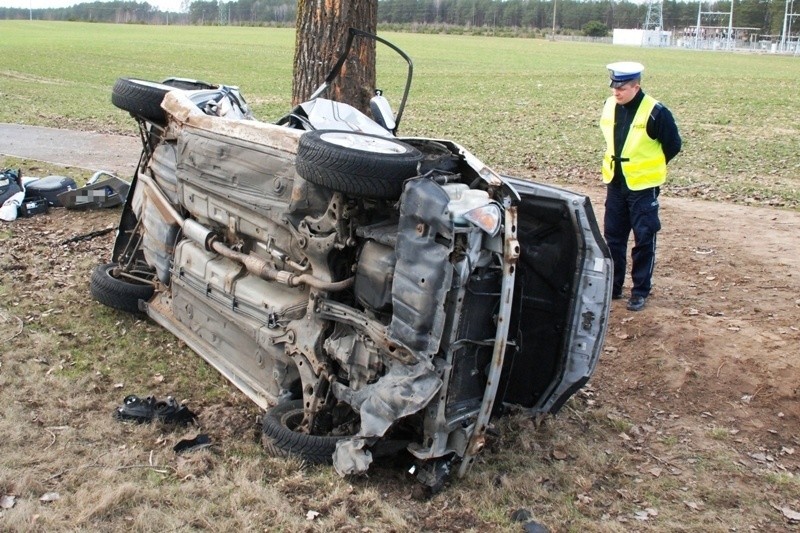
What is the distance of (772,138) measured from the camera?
18109 mm

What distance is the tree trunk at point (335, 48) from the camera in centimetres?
758

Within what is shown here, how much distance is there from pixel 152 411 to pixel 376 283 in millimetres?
1712

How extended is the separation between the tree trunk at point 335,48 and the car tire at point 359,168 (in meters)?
3.52

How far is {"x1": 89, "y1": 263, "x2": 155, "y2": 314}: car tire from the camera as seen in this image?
661cm

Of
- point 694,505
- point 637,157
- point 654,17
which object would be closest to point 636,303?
point 637,157

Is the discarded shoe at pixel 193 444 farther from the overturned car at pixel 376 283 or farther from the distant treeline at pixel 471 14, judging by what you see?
the distant treeline at pixel 471 14

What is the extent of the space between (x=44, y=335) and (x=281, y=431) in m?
2.65

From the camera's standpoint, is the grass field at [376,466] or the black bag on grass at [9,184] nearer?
the grass field at [376,466]

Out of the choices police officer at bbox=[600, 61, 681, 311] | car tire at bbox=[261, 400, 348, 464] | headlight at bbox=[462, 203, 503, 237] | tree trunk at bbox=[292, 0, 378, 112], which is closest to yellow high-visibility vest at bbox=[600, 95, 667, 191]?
police officer at bbox=[600, 61, 681, 311]

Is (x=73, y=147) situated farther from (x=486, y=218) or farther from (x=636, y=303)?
(x=486, y=218)

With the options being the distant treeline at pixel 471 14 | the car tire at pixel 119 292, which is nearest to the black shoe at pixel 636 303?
the car tire at pixel 119 292

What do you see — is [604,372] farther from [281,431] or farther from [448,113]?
[448,113]

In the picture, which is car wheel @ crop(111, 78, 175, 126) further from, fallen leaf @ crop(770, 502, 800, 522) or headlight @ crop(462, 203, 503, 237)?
fallen leaf @ crop(770, 502, 800, 522)

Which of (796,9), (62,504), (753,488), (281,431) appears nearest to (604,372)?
(753,488)
